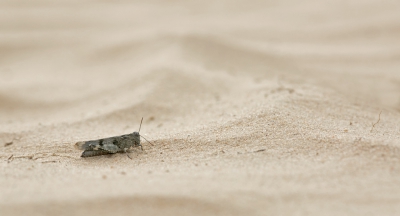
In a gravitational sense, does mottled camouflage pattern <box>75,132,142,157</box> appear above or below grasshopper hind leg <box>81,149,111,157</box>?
above

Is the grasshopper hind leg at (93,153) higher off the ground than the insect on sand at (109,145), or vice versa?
the insect on sand at (109,145)

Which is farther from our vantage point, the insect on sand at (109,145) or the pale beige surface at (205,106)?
the insect on sand at (109,145)

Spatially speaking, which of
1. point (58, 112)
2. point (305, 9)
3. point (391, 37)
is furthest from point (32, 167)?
point (305, 9)

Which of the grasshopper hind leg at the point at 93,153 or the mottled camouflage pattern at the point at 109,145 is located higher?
the mottled camouflage pattern at the point at 109,145

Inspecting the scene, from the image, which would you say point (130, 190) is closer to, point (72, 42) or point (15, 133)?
point (15, 133)

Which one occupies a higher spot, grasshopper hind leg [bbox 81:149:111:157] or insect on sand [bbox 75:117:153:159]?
insect on sand [bbox 75:117:153:159]

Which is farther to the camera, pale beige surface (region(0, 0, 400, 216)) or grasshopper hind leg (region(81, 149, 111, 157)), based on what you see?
grasshopper hind leg (region(81, 149, 111, 157))

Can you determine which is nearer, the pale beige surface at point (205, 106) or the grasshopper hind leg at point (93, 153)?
the pale beige surface at point (205, 106)
